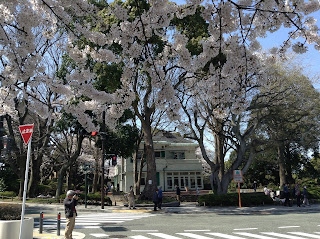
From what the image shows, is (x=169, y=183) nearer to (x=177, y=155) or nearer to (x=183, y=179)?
(x=183, y=179)

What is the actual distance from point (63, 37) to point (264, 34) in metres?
20.2

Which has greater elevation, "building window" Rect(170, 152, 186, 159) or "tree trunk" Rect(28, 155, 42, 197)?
"building window" Rect(170, 152, 186, 159)

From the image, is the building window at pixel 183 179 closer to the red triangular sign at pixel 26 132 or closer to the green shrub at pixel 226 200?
the green shrub at pixel 226 200

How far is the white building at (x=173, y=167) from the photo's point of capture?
40.5 meters

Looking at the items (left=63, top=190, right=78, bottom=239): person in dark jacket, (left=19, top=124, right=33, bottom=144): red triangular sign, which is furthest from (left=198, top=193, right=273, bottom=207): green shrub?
(left=19, top=124, right=33, bottom=144): red triangular sign

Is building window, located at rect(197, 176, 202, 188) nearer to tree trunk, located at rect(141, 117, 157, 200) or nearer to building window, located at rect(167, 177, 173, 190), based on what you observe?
building window, located at rect(167, 177, 173, 190)

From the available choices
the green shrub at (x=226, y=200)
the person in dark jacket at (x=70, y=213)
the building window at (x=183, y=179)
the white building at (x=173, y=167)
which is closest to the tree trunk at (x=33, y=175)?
the white building at (x=173, y=167)

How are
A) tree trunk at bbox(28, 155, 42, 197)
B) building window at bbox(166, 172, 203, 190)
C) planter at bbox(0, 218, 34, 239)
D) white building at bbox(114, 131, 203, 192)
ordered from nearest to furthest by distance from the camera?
planter at bbox(0, 218, 34, 239), tree trunk at bbox(28, 155, 42, 197), white building at bbox(114, 131, 203, 192), building window at bbox(166, 172, 203, 190)

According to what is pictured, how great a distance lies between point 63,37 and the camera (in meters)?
22.9

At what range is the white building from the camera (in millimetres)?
40500

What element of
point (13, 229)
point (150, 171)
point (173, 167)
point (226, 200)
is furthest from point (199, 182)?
point (13, 229)

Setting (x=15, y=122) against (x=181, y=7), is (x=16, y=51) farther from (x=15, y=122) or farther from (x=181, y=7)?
(x=15, y=122)

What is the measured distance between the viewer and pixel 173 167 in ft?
135

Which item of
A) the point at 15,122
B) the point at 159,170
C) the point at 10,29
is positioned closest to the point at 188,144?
the point at 159,170
